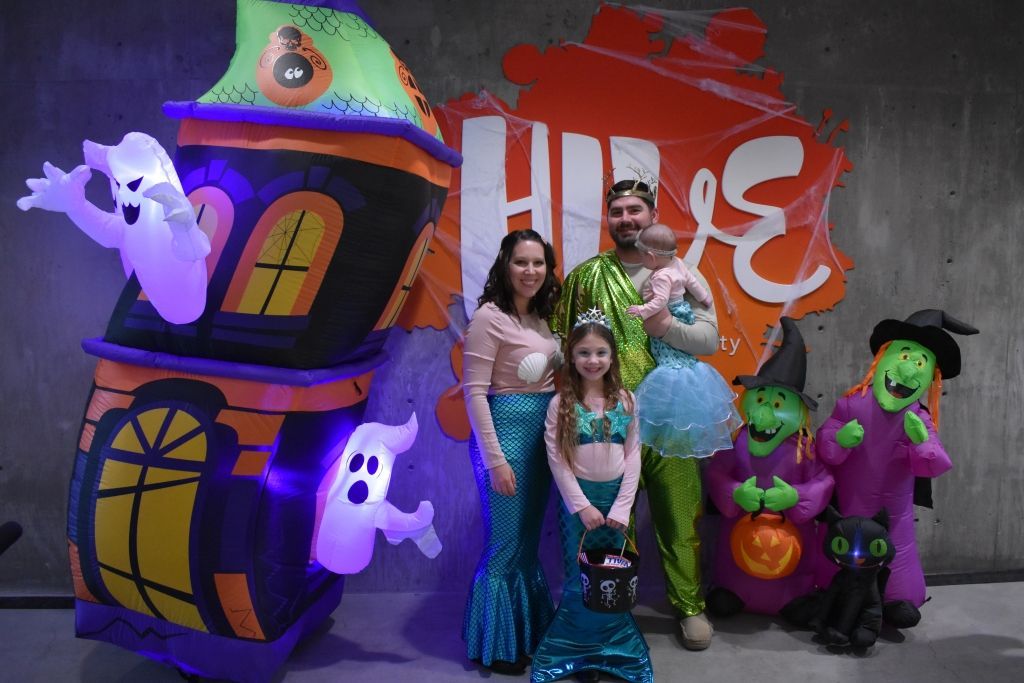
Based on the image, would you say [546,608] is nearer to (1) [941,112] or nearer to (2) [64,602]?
(2) [64,602]

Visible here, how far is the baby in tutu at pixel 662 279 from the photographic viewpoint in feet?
7.99

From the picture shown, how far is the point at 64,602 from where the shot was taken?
3.02m

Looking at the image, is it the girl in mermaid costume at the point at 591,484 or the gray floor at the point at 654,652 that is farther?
the gray floor at the point at 654,652

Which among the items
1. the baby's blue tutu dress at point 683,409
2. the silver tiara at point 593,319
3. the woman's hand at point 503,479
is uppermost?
the silver tiara at point 593,319

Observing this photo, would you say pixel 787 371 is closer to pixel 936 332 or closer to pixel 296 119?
pixel 936 332

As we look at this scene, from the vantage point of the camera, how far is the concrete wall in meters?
3.00

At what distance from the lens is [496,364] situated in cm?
243

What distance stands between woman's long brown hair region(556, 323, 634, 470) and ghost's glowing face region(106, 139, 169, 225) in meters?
1.21

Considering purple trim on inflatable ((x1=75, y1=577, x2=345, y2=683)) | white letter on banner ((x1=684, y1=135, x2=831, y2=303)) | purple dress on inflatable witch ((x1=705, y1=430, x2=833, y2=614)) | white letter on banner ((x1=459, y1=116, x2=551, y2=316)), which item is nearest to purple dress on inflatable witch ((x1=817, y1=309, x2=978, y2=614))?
purple dress on inflatable witch ((x1=705, y1=430, x2=833, y2=614))

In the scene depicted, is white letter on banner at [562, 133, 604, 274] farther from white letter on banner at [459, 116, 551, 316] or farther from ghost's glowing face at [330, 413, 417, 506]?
ghost's glowing face at [330, 413, 417, 506]

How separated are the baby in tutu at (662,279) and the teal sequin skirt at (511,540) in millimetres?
443

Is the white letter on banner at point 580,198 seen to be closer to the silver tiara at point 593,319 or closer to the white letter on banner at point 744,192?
the white letter on banner at point 744,192

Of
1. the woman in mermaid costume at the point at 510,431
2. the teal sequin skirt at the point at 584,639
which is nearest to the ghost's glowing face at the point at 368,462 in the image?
the woman in mermaid costume at the point at 510,431

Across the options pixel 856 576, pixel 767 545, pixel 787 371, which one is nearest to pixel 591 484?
pixel 767 545
